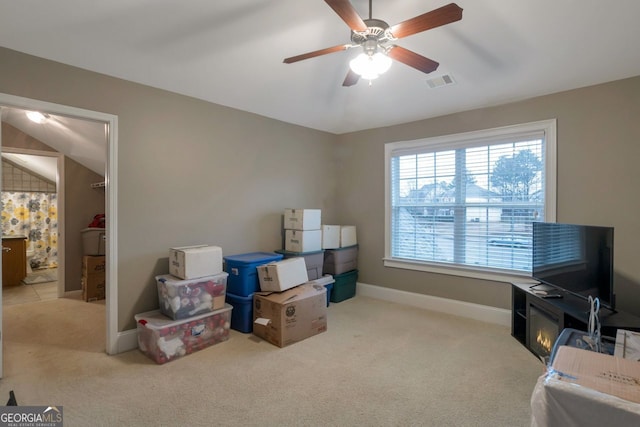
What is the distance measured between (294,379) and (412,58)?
2.41m

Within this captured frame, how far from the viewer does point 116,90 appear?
2.78 m

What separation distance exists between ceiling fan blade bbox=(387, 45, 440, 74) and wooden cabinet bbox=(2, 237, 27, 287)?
21.7ft

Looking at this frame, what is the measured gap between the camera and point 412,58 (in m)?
1.95

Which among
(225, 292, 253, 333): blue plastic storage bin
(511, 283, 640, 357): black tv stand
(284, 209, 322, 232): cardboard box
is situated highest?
(284, 209, 322, 232): cardboard box

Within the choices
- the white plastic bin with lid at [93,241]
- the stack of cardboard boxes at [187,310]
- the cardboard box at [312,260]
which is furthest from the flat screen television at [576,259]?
the white plastic bin with lid at [93,241]

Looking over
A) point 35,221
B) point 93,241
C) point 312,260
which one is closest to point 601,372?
point 312,260

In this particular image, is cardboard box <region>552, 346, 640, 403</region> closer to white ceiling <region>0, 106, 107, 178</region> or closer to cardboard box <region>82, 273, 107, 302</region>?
white ceiling <region>0, 106, 107, 178</region>

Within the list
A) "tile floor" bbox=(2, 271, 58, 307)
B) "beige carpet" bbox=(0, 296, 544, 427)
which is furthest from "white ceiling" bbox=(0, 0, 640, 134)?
"tile floor" bbox=(2, 271, 58, 307)

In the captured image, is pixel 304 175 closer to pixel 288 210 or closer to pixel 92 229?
pixel 288 210

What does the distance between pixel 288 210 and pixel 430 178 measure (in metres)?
1.93

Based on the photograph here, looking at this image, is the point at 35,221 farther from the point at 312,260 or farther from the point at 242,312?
the point at 312,260

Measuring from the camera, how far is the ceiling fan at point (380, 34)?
1496 mm

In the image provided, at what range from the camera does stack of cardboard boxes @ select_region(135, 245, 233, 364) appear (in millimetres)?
2645

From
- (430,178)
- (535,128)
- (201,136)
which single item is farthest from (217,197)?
(535,128)
